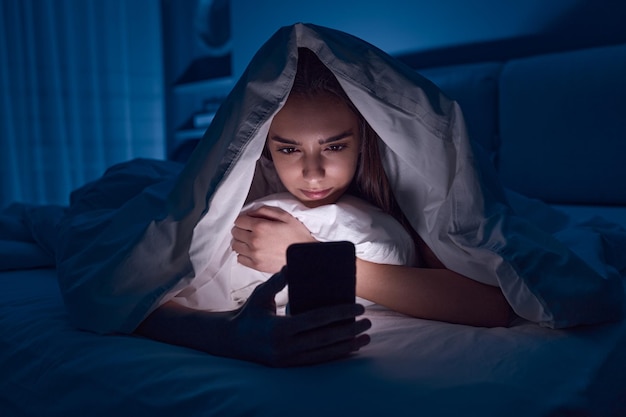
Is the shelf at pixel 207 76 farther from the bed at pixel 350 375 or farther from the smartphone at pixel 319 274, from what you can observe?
the smartphone at pixel 319 274

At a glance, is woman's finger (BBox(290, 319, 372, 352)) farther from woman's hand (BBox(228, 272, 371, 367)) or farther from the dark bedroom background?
the dark bedroom background

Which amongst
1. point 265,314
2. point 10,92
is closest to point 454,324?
point 265,314

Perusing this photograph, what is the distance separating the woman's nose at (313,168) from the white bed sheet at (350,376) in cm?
29

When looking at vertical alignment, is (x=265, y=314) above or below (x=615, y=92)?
below

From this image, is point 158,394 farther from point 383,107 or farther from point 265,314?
point 383,107

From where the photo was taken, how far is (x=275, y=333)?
2.15 ft

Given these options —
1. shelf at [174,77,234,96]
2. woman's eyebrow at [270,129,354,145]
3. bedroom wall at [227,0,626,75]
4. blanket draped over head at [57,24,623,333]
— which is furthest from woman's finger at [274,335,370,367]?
shelf at [174,77,234,96]

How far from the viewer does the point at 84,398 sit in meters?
0.66

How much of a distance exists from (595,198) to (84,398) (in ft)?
5.46

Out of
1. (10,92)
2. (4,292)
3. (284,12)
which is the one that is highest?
(284,12)

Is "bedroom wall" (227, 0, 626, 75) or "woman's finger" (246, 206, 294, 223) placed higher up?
"bedroom wall" (227, 0, 626, 75)

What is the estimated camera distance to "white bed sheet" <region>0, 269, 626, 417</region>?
0.57 m

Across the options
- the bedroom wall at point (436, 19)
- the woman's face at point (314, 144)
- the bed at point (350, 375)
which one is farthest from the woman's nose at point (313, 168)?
the bedroom wall at point (436, 19)

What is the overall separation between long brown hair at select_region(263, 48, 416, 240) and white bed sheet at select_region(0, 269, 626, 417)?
1.00 ft
